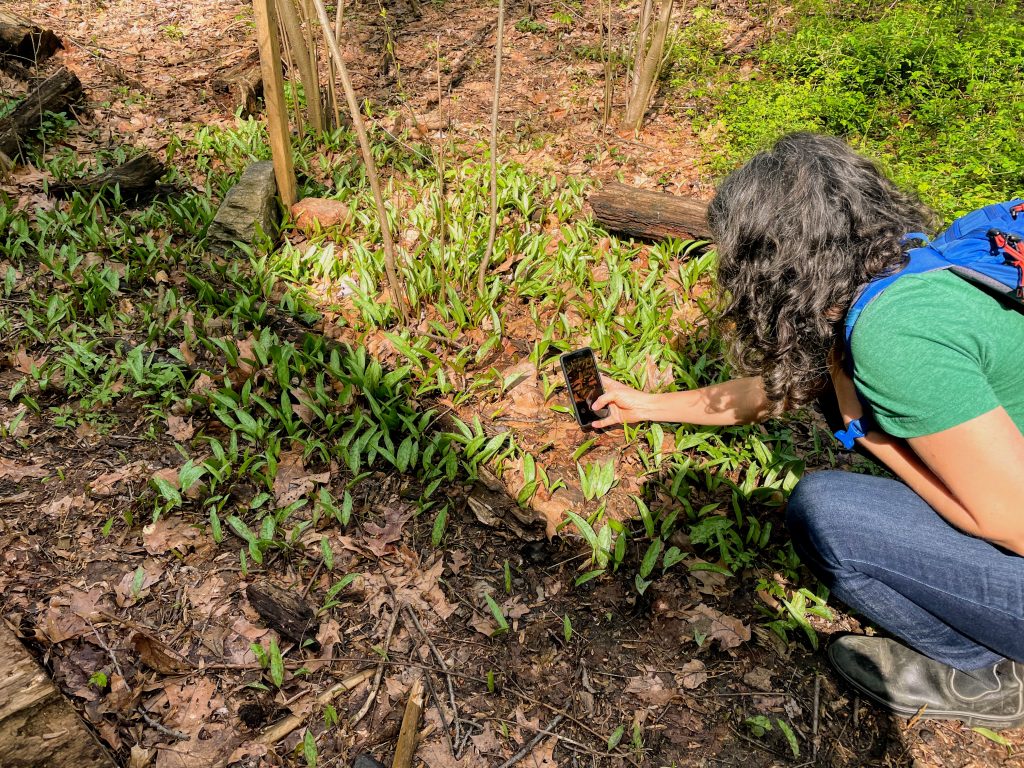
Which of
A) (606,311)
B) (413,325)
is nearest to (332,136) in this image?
(413,325)

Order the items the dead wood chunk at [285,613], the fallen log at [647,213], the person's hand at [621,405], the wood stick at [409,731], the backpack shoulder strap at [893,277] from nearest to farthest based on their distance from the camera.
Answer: the backpack shoulder strap at [893,277] → the wood stick at [409,731] → the dead wood chunk at [285,613] → the person's hand at [621,405] → the fallen log at [647,213]

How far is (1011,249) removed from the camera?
170 cm

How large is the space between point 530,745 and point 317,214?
3510mm

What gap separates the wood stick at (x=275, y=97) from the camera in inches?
148

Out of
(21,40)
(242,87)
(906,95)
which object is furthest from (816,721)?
(21,40)

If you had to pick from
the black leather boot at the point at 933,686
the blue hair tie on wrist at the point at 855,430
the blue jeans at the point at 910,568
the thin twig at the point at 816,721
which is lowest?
the thin twig at the point at 816,721

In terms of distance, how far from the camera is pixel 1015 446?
1.74 metres

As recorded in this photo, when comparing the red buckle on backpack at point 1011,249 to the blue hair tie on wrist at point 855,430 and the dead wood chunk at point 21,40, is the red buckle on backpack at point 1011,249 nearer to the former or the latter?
the blue hair tie on wrist at point 855,430

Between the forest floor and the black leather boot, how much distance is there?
0.08 m

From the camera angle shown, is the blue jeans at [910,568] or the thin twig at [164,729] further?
the thin twig at [164,729]

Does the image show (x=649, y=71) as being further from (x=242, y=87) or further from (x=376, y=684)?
(x=376, y=684)

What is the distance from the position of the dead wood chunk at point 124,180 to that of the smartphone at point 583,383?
346cm

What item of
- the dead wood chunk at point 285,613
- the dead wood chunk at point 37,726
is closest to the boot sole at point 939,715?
the dead wood chunk at point 285,613

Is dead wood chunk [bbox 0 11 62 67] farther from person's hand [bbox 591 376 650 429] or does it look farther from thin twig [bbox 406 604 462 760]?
thin twig [bbox 406 604 462 760]
